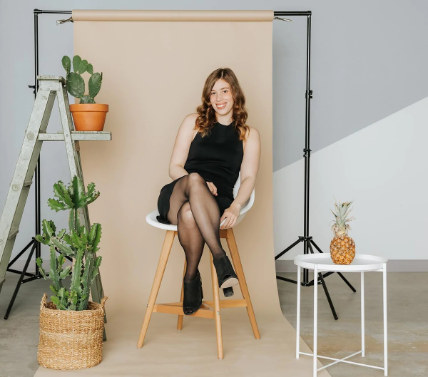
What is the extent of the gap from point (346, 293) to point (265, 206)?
3.01 ft

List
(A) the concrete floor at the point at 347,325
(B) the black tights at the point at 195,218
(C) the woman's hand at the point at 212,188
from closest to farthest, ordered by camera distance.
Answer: (A) the concrete floor at the point at 347,325
(B) the black tights at the point at 195,218
(C) the woman's hand at the point at 212,188

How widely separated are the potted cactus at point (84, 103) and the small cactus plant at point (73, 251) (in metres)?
0.43

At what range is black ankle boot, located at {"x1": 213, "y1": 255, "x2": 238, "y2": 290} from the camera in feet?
8.71

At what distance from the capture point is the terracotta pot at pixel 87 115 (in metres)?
3.00

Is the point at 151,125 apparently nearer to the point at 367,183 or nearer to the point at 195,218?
the point at 195,218

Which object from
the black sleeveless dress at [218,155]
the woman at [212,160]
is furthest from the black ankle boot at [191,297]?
the black sleeveless dress at [218,155]

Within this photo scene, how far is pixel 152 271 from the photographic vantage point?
11.9 ft

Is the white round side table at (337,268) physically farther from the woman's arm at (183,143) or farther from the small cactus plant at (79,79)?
the small cactus plant at (79,79)

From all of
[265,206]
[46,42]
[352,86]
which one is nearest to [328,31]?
[352,86]

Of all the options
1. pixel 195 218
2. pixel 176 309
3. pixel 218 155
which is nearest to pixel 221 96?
pixel 218 155

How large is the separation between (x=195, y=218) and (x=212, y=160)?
536mm

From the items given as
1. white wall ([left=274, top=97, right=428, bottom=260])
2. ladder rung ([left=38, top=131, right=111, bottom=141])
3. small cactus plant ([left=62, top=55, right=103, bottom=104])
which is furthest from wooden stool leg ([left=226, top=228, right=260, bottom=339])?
white wall ([left=274, top=97, right=428, bottom=260])

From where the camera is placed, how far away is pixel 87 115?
3.02 m

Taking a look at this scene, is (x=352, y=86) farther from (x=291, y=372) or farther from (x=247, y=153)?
(x=291, y=372)
